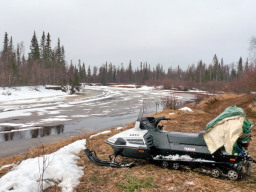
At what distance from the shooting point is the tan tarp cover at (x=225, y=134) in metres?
3.59

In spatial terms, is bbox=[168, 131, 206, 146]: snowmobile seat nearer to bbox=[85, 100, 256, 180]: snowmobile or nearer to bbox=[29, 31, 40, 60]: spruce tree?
bbox=[85, 100, 256, 180]: snowmobile

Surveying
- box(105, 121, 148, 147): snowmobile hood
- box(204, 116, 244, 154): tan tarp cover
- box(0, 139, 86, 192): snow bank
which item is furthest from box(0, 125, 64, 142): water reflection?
box(204, 116, 244, 154): tan tarp cover

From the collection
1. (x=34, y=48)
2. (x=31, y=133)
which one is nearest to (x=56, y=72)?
(x=34, y=48)

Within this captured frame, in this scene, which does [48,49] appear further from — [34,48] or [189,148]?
[189,148]

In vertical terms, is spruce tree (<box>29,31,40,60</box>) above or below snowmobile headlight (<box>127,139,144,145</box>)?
above

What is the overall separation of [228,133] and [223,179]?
854mm

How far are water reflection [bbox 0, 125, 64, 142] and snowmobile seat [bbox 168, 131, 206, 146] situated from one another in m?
8.27

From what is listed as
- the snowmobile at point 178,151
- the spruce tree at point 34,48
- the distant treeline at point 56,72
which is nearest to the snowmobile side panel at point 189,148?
the snowmobile at point 178,151

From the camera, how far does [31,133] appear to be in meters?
11.3

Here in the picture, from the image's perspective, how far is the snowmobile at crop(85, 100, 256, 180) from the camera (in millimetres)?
3838

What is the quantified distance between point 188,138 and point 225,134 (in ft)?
2.24

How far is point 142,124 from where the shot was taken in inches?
184

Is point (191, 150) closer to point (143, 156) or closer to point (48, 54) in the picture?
point (143, 156)

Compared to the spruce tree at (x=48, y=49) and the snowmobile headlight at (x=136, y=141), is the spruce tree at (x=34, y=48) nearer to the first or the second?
the spruce tree at (x=48, y=49)
